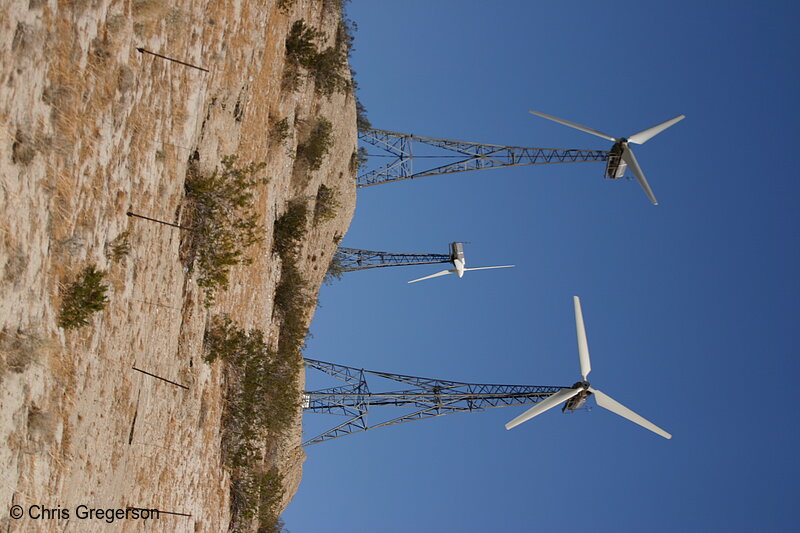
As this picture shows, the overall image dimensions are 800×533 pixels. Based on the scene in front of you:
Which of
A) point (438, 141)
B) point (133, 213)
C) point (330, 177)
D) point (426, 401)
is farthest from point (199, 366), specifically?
point (438, 141)

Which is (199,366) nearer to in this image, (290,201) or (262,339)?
(262,339)

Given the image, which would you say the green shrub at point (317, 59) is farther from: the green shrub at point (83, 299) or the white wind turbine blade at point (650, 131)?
the white wind turbine blade at point (650, 131)

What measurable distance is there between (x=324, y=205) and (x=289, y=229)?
9.83 feet

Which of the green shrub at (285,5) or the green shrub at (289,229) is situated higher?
the green shrub at (285,5)

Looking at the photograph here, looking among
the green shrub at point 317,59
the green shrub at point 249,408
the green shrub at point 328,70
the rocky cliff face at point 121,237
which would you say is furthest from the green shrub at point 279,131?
the green shrub at point 249,408

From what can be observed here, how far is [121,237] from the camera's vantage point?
1455 centimetres

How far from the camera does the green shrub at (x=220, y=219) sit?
57.1ft

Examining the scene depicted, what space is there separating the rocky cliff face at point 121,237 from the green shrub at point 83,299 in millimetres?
166

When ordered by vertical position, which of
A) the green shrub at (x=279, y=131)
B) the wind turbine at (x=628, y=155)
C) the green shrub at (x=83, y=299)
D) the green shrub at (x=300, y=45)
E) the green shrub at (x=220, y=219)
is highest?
the wind turbine at (x=628, y=155)

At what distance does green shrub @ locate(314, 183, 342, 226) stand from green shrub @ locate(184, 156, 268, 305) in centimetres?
577

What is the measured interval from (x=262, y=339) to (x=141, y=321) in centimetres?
617

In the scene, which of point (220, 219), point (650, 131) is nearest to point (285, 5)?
point (220, 219)

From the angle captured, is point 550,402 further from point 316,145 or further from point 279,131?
point 279,131

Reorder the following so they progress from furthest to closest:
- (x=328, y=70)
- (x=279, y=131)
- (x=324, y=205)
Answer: (x=324, y=205)
(x=328, y=70)
(x=279, y=131)
